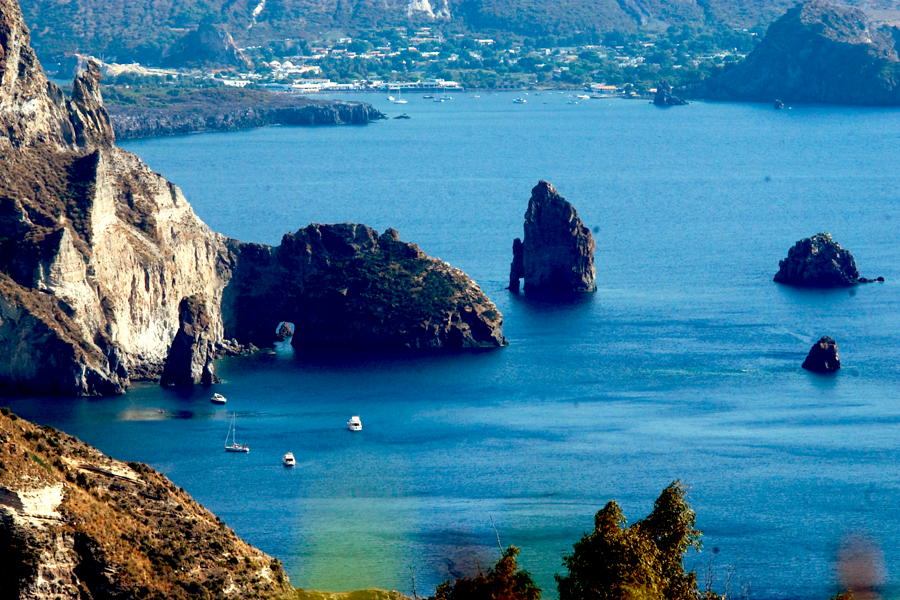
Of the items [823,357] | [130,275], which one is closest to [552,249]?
[823,357]

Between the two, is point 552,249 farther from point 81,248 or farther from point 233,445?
point 233,445

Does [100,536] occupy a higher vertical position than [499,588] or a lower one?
lower

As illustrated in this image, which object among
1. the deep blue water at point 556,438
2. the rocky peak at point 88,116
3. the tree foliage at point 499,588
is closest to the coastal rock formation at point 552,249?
the deep blue water at point 556,438

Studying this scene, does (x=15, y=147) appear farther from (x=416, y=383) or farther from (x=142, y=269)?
(x=416, y=383)

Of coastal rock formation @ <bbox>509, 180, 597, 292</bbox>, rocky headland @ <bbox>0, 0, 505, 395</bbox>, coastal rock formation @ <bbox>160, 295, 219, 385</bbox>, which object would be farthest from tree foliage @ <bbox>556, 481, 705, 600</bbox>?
coastal rock formation @ <bbox>509, 180, 597, 292</bbox>

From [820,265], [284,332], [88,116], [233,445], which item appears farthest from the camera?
[820,265]

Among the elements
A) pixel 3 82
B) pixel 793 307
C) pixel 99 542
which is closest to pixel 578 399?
pixel 793 307

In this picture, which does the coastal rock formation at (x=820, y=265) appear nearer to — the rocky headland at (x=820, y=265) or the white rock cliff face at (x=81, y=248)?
the rocky headland at (x=820, y=265)
